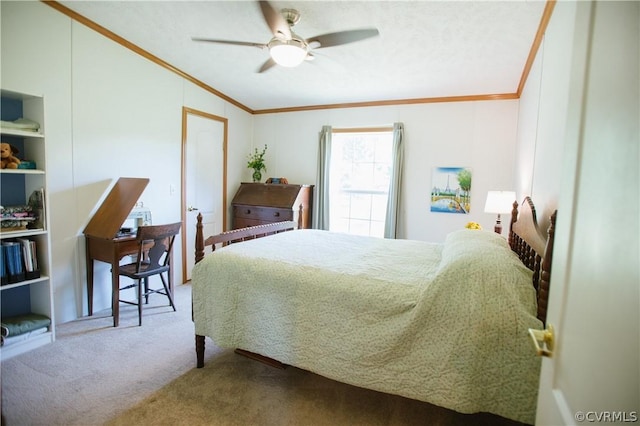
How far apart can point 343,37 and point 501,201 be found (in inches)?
84.9

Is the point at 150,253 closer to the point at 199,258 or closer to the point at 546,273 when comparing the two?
the point at 199,258

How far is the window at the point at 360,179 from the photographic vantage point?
4527 mm

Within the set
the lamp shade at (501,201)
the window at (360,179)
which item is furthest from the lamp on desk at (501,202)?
the window at (360,179)

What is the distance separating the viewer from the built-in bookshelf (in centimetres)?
229

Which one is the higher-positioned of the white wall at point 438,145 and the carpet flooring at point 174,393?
the white wall at point 438,145

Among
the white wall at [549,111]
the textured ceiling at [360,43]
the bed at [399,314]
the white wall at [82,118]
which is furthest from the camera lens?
the white wall at [82,118]

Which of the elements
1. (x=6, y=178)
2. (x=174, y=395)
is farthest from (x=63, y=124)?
(x=174, y=395)

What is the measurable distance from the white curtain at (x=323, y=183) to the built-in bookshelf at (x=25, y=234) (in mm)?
3128

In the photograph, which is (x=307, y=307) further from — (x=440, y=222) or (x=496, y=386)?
(x=440, y=222)

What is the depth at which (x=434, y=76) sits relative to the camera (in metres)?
3.47

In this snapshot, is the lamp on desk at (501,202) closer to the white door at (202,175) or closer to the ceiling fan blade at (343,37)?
the ceiling fan blade at (343,37)

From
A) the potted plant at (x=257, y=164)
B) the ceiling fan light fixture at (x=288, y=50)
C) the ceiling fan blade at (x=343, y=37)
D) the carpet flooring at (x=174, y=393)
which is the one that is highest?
the ceiling fan blade at (x=343, y=37)

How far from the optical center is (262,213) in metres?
4.56

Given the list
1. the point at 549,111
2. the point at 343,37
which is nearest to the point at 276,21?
the point at 343,37
